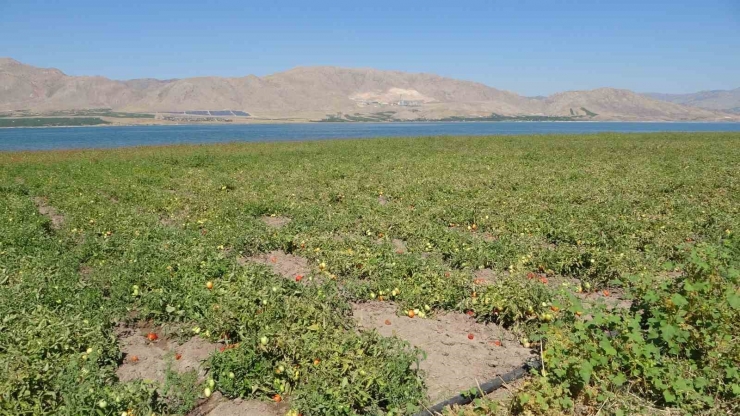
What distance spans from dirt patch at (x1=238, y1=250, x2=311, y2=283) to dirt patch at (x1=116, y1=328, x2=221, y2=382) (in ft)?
8.61

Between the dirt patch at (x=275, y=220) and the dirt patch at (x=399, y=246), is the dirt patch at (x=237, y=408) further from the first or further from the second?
the dirt patch at (x=275, y=220)

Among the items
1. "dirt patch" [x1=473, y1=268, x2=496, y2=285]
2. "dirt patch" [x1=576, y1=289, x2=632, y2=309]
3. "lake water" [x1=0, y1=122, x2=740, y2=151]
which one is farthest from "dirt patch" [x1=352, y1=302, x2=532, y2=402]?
"lake water" [x1=0, y1=122, x2=740, y2=151]

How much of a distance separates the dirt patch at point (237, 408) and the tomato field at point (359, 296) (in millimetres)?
44

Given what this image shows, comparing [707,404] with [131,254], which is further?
[131,254]

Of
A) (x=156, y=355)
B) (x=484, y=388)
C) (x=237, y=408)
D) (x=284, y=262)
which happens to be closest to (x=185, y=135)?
(x=284, y=262)

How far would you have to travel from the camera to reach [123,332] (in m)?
6.75

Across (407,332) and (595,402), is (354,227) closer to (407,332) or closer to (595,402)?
(407,332)

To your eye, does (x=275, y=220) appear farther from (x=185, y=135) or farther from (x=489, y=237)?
(x=185, y=135)

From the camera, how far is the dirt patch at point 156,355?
577cm

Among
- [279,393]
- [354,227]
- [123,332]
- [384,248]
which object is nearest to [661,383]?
[279,393]

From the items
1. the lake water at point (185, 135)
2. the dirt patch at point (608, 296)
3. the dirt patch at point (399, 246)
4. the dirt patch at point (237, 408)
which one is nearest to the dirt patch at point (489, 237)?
the dirt patch at point (399, 246)

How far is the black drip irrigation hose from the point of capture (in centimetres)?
494

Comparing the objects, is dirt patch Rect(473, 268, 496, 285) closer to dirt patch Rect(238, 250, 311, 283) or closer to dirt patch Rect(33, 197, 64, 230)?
dirt patch Rect(238, 250, 311, 283)

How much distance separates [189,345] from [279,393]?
6.22 ft
